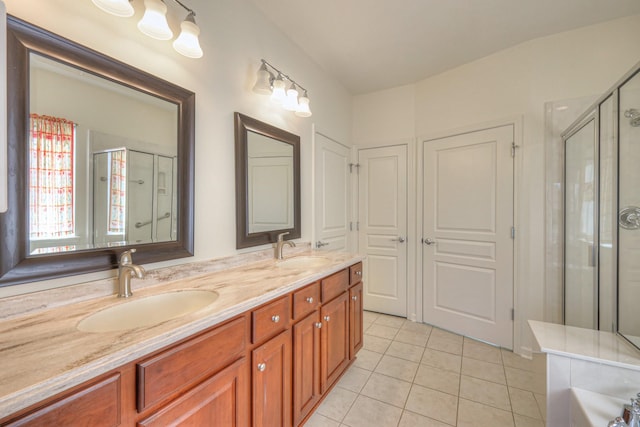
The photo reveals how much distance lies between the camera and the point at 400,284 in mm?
3018

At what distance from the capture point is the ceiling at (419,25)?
1.83 meters

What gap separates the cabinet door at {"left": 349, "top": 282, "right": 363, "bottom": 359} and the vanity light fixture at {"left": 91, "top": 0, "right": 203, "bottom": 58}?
173 centimetres

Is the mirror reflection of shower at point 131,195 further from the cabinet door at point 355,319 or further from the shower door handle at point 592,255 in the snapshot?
the shower door handle at point 592,255

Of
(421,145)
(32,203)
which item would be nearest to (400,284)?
(421,145)

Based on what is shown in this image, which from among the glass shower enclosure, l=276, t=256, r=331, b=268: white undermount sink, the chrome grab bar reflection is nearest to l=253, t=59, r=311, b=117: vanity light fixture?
the chrome grab bar reflection

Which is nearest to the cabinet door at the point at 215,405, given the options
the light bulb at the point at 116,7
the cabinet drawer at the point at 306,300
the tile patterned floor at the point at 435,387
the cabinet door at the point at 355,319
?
the cabinet drawer at the point at 306,300

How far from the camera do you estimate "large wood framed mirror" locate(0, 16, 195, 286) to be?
88cm

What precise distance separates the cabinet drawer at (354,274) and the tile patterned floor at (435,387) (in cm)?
69

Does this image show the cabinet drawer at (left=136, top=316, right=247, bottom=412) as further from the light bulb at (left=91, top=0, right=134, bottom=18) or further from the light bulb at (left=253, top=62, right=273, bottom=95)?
the light bulb at (left=253, top=62, right=273, bottom=95)

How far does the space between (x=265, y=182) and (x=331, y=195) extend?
1024mm

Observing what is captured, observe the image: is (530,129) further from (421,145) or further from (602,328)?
(602,328)

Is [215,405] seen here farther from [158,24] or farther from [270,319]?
[158,24]

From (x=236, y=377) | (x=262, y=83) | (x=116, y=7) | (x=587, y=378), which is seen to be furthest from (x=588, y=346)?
(x=116, y=7)

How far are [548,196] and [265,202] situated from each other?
7.46 feet
